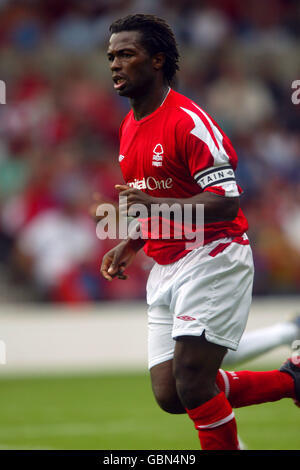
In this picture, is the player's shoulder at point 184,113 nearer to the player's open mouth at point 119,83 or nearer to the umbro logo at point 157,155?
the umbro logo at point 157,155

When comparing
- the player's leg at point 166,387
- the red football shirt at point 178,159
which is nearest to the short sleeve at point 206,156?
the red football shirt at point 178,159

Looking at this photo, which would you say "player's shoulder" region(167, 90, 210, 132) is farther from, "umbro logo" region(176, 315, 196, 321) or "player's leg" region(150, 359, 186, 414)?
"player's leg" region(150, 359, 186, 414)

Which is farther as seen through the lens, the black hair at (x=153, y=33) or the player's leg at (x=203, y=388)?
the black hair at (x=153, y=33)

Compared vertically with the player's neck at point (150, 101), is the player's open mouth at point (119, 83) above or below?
above

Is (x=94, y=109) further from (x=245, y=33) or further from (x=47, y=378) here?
(x=47, y=378)

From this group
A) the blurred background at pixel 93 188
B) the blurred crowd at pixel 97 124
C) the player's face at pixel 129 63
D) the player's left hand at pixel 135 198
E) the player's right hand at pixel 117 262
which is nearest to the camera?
the player's left hand at pixel 135 198

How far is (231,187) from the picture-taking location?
13.0 ft

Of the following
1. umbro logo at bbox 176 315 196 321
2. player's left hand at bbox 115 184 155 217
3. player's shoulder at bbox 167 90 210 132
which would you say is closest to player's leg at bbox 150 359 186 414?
umbro logo at bbox 176 315 196 321

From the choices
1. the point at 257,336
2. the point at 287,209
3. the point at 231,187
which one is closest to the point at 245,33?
the point at 287,209

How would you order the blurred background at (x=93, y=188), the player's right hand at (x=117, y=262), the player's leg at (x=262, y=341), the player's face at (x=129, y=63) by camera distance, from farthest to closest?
1. the blurred background at (x=93, y=188)
2. the player's leg at (x=262, y=341)
3. the player's right hand at (x=117, y=262)
4. the player's face at (x=129, y=63)

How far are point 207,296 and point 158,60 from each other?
1.19 meters

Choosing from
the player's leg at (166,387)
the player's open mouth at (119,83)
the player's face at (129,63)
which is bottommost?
the player's leg at (166,387)

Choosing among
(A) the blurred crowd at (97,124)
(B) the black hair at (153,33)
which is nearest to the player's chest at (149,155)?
(B) the black hair at (153,33)

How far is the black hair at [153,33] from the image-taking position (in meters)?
4.21
